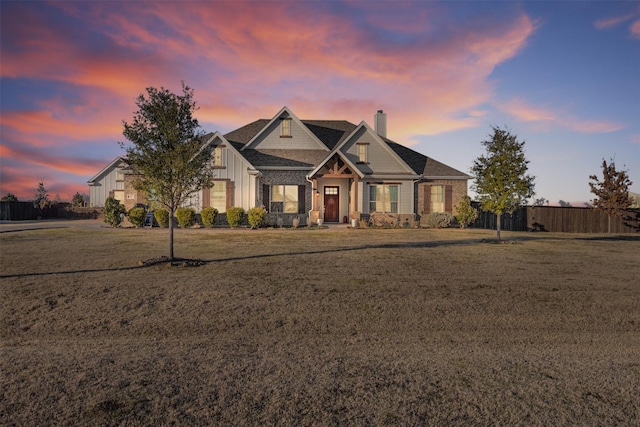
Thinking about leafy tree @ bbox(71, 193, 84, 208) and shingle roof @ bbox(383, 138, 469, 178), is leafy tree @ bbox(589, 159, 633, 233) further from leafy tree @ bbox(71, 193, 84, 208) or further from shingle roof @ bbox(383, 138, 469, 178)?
leafy tree @ bbox(71, 193, 84, 208)

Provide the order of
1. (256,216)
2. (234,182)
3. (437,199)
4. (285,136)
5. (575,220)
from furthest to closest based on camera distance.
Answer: (575,220)
(285,136)
(437,199)
(234,182)
(256,216)

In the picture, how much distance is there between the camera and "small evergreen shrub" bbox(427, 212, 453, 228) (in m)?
25.5

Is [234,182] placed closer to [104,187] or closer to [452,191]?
[452,191]

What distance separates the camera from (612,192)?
26.6 metres

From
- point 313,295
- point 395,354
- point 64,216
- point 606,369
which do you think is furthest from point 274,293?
point 64,216

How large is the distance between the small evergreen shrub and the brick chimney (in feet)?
29.5

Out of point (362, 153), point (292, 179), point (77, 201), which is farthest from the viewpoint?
point (77, 201)

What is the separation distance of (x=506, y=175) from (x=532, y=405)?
1619 centimetres

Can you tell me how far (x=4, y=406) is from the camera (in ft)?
10.5

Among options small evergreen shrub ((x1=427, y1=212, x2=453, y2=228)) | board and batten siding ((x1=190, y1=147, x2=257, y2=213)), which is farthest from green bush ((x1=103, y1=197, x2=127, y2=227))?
small evergreen shrub ((x1=427, y1=212, x2=453, y2=228))

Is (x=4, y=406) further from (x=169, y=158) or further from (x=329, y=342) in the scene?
(x=169, y=158)

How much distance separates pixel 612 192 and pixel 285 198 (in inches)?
928

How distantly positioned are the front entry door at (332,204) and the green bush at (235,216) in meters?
6.83

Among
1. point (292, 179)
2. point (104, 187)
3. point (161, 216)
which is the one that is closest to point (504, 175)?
point (292, 179)
